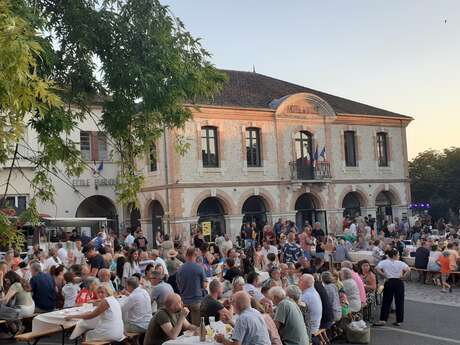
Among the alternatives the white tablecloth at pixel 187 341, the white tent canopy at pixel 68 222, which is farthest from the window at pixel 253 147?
the white tablecloth at pixel 187 341

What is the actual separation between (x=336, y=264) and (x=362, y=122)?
1799 centimetres

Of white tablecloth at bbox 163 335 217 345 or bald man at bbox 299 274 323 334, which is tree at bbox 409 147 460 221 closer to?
bald man at bbox 299 274 323 334

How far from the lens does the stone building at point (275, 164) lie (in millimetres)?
28688

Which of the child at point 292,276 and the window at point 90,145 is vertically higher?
the window at point 90,145

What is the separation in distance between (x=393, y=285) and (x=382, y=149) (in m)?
25.3

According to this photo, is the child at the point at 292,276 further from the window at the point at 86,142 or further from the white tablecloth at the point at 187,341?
the window at the point at 86,142

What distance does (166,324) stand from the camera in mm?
7668

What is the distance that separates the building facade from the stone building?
2.2 inches

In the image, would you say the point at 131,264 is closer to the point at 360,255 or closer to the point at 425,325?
the point at 425,325

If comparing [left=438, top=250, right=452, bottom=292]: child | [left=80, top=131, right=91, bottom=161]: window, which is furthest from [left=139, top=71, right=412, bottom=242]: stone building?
[left=438, top=250, right=452, bottom=292]: child

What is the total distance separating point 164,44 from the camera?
966 cm

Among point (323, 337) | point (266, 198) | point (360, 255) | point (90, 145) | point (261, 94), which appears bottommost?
point (323, 337)

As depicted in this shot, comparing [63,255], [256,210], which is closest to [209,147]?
[256,210]

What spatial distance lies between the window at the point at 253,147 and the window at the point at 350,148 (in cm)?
632
